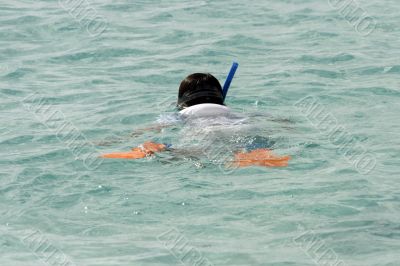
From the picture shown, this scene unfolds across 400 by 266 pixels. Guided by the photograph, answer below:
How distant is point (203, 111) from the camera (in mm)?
8383

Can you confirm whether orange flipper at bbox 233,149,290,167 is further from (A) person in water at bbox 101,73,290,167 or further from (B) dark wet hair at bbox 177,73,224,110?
(B) dark wet hair at bbox 177,73,224,110

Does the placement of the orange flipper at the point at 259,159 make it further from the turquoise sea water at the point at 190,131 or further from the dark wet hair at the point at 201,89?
the dark wet hair at the point at 201,89

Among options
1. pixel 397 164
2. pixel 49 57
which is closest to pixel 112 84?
pixel 49 57

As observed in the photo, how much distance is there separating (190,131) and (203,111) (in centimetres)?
26

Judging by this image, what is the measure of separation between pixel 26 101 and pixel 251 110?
2656 millimetres

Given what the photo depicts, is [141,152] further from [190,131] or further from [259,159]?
[259,159]

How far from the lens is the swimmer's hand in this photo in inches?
305

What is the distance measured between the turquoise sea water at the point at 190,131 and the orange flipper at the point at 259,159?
0.08 m

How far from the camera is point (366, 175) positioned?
24.0ft

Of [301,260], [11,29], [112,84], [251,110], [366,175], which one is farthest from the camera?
[11,29]

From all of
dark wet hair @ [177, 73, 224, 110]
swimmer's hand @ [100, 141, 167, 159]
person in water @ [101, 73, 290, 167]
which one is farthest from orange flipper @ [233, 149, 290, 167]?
dark wet hair @ [177, 73, 224, 110]

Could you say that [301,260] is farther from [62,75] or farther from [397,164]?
[62,75]

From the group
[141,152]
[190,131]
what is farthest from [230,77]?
[141,152]

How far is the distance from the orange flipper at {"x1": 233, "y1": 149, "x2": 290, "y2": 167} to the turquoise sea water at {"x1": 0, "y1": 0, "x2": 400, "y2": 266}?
0.25 feet
